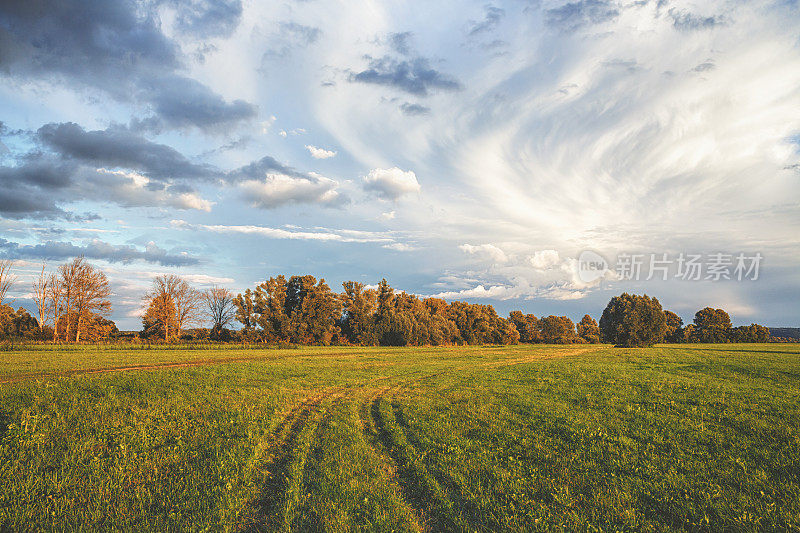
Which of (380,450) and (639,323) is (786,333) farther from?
(380,450)

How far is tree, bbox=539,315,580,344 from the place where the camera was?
144250 millimetres

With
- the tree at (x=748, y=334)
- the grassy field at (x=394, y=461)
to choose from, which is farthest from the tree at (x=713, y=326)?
the grassy field at (x=394, y=461)

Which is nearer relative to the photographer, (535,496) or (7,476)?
(535,496)

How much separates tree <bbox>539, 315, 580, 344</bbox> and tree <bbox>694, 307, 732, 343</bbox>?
37783 mm

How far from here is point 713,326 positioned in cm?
12438

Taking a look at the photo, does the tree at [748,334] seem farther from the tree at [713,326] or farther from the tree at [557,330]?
the tree at [557,330]

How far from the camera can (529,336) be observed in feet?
484

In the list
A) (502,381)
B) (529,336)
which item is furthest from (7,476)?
(529,336)

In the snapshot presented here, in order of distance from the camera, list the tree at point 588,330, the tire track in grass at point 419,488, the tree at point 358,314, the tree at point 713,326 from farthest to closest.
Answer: the tree at point 588,330 → the tree at point 713,326 → the tree at point 358,314 → the tire track in grass at point 419,488

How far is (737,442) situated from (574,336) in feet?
488

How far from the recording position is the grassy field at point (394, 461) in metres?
7.43

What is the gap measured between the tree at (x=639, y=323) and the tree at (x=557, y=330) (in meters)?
49.6

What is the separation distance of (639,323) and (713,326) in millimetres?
61545

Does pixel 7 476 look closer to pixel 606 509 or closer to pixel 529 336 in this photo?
pixel 606 509
